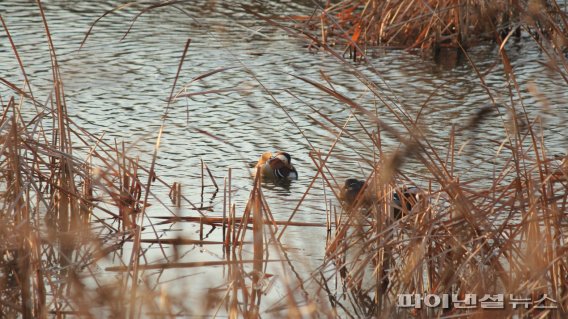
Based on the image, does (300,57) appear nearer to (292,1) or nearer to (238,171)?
(292,1)

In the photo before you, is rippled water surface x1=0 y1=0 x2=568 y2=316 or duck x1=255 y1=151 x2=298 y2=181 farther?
rippled water surface x1=0 y1=0 x2=568 y2=316

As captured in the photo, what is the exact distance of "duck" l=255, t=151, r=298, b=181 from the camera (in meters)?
6.69

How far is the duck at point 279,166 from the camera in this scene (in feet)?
22.0

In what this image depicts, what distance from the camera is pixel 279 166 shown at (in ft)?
22.5

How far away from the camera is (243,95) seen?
349 inches

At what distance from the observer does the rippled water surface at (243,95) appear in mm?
6895

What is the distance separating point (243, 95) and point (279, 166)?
211cm

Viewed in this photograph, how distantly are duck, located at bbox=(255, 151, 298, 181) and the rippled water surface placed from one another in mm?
90

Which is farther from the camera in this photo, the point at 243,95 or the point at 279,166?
the point at 243,95

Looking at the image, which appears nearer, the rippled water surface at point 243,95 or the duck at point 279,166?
the duck at point 279,166

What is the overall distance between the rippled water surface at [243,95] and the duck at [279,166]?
0.29 feet

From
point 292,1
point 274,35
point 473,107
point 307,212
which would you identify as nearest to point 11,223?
point 307,212

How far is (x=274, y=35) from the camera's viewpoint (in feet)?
37.5

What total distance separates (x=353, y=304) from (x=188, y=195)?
2.13m
